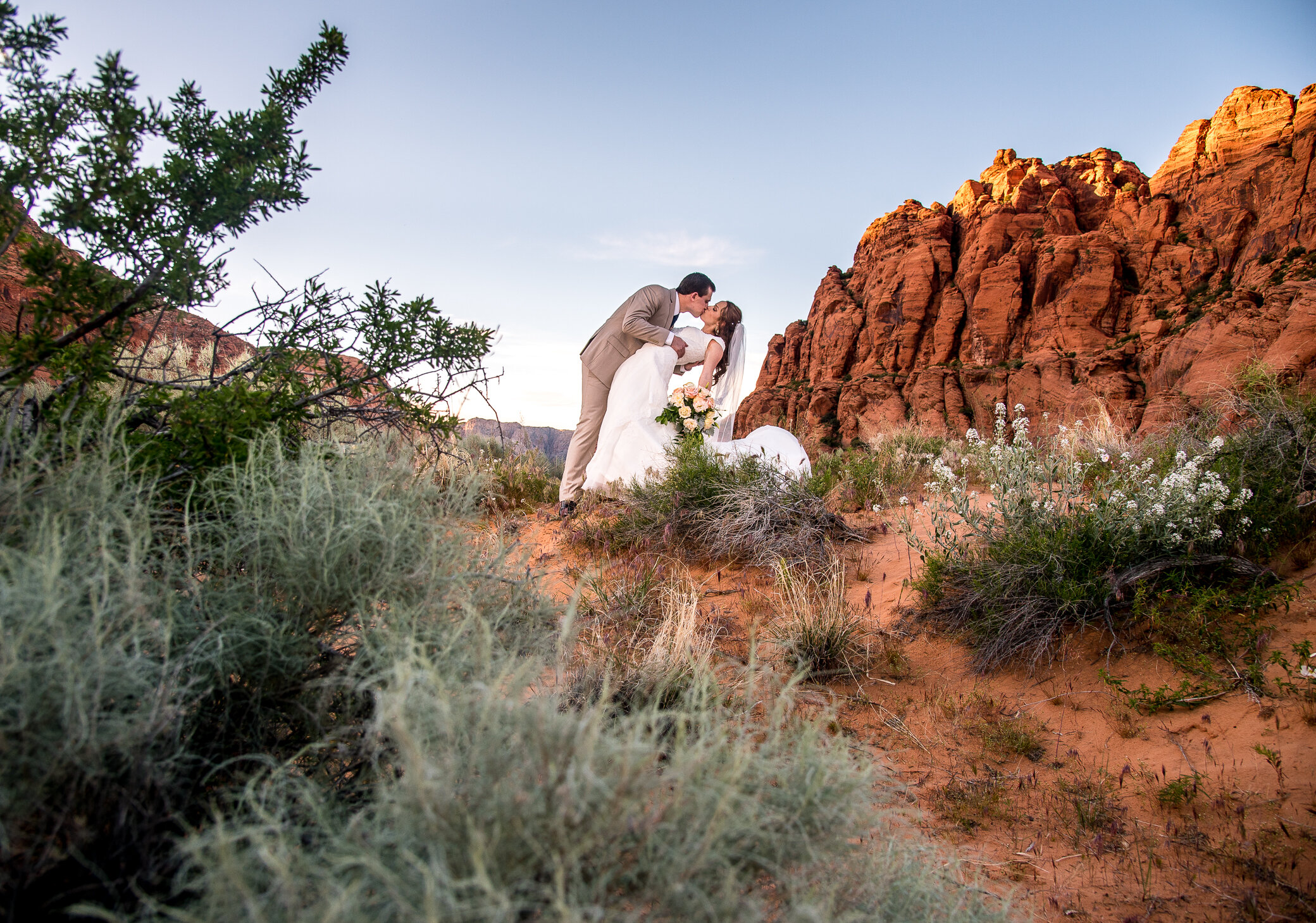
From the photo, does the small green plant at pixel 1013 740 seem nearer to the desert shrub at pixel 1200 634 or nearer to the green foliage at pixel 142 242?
the desert shrub at pixel 1200 634

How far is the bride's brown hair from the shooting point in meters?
8.07

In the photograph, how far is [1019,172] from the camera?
4891cm

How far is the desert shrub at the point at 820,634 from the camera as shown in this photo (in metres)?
3.68

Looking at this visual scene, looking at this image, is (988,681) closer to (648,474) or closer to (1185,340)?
(648,474)

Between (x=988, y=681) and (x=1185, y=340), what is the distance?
33755 millimetres

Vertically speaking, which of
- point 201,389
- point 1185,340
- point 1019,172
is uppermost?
point 1019,172

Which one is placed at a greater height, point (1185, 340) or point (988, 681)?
point (1185, 340)

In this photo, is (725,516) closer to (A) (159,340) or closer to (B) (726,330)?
(B) (726,330)

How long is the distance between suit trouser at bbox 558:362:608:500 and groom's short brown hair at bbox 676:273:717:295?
5.05 ft

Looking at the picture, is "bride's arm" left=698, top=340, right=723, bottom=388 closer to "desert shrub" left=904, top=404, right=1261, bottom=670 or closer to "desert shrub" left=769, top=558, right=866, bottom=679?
"desert shrub" left=904, top=404, right=1261, bottom=670

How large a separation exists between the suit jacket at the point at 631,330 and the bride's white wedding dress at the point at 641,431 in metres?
0.14

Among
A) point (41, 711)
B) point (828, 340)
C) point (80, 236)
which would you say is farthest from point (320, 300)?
point (828, 340)

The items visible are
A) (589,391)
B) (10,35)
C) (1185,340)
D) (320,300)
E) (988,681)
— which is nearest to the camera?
(10,35)

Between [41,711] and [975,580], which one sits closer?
[41,711]
